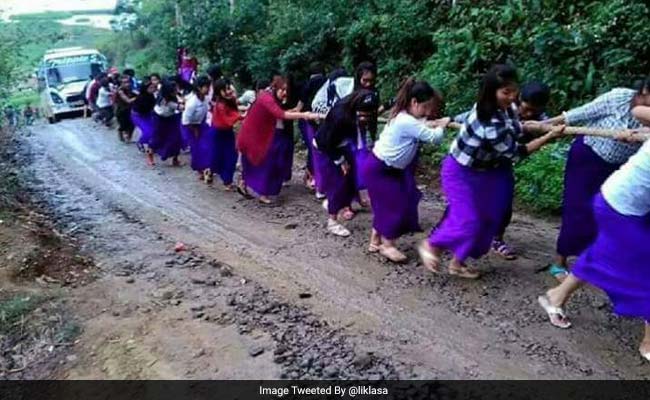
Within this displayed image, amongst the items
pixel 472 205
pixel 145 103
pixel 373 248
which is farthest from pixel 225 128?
pixel 472 205

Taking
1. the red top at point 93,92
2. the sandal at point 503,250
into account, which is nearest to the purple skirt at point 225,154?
the sandal at point 503,250

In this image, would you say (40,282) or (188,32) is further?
(188,32)

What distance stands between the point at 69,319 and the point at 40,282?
2.91 ft

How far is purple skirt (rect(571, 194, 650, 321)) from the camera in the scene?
352 centimetres

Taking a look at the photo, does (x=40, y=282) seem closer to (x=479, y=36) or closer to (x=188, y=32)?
(x=479, y=36)

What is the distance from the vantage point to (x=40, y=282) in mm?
5359

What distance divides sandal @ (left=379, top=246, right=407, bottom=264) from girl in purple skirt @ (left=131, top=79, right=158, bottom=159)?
7.03 metres

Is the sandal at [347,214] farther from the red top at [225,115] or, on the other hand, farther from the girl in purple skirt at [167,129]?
the girl in purple skirt at [167,129]

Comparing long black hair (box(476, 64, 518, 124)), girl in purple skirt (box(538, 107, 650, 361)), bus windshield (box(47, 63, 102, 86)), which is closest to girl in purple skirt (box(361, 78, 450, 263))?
long black hair (box(476, 64, 518, 124))

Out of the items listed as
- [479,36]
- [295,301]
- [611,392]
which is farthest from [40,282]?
[479,36]

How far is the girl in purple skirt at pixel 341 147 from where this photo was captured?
561 centimetres

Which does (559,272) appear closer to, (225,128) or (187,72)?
(225,128)

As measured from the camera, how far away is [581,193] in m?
4.58

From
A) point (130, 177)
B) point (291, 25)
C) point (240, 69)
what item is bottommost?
point (130, 177)
